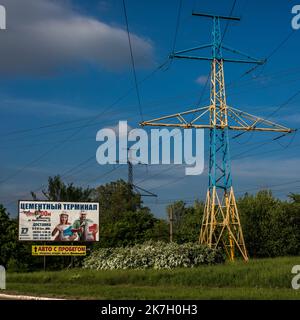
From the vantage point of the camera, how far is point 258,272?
96.8 feet

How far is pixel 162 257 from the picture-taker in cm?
4044

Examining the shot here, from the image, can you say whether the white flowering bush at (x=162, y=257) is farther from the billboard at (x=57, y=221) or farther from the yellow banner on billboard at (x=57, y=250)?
the billboard at (x=57, y=221)

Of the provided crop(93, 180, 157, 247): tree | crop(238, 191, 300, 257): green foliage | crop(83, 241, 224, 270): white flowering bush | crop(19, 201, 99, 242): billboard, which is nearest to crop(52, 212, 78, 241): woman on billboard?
crop(19, 201, 99, 242): billboard

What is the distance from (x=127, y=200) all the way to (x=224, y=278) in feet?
236

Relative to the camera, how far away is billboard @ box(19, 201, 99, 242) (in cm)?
4566

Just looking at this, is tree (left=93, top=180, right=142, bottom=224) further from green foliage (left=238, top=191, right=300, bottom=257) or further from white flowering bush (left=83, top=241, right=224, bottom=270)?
white flowering bush (left=83, top=241, right=224, bottom=270)

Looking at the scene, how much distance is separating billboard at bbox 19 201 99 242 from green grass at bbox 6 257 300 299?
6258mm

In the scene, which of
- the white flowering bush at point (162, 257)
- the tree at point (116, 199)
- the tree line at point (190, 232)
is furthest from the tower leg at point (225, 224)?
the tree at point (116, 199)

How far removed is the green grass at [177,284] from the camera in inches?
912

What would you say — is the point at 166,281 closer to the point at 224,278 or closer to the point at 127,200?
the point at 224,278

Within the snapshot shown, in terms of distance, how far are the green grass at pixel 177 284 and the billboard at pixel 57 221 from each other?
6258mm

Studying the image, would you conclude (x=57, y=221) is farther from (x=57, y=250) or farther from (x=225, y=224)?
(x=225, y=224)
